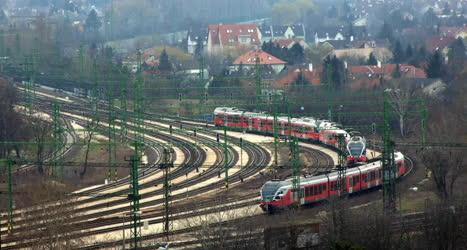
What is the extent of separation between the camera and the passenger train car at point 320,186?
2706cm

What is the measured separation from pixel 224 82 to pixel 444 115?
13466 mm

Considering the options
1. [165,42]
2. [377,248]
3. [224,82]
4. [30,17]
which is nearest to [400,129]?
[224,82]

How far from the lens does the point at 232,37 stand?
7450cm

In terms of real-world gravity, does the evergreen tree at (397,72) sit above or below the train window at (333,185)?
above

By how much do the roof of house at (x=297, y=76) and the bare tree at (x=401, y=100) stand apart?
595cm

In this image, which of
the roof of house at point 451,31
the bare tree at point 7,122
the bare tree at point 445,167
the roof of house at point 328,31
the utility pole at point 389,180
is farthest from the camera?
the roof of house at point 328,31

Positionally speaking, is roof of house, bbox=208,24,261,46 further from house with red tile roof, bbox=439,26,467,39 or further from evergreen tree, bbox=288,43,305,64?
house with red tile roof, bbox=439,26,467,39

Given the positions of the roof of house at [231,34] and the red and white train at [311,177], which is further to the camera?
the roof of house at [231,34]

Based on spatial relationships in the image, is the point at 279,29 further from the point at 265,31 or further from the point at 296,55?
the point at 296,55

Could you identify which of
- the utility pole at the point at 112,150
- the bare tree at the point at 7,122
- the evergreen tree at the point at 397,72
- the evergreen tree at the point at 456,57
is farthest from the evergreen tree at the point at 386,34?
the bare tree at the point at 7,122

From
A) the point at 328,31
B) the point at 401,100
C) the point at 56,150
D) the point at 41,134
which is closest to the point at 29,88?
the point at 41,134

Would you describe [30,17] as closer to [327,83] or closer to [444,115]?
[327,83]

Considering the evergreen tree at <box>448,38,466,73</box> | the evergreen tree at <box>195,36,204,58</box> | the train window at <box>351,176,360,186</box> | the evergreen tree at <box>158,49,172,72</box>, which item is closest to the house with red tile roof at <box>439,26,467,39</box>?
the evergreen tree at <box>448,38,466,73</box>

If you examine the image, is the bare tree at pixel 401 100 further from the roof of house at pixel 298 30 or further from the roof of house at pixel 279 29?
the roof of house at pixel 298 30
